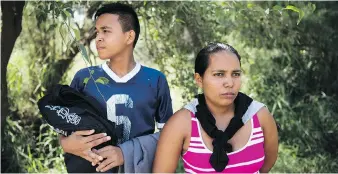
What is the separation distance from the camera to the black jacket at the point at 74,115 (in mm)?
2021

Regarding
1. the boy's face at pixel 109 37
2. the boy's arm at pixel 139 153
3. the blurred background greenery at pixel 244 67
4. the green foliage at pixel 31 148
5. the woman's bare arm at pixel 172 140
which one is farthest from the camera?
the green foliage at pixel 31 148

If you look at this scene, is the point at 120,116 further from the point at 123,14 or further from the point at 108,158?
the point at 123,14

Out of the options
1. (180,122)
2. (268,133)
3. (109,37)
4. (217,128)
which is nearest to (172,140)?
(180,122)

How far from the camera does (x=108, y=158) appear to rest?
2.05 m

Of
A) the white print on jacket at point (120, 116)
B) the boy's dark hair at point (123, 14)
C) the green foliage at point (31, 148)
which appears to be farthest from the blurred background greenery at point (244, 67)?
the white print on jacket at point (120, 116)

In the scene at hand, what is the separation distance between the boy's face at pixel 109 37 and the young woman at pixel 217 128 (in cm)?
37

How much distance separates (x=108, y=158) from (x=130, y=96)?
28 cm

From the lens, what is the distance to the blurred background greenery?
4.54 metres

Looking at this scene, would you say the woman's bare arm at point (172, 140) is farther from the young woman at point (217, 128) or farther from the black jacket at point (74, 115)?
the black jacket at point (74, 115)

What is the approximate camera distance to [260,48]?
219 inches

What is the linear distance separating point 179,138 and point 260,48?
12.3ft

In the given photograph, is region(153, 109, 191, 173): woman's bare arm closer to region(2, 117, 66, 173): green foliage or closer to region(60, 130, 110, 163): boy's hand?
region(60, 130, 110, 163): boy's hand

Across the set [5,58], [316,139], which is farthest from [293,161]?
[5,58]

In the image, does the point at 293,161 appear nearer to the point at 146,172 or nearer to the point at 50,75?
the point at 50,75
